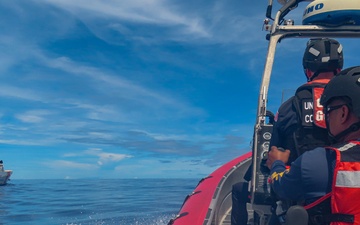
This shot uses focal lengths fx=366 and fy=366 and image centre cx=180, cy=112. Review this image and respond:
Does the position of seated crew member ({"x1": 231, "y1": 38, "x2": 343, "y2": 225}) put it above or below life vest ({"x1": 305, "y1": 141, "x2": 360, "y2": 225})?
above

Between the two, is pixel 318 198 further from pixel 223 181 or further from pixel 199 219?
pixel 223 181

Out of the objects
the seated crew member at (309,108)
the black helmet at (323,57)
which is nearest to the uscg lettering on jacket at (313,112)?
the seated crew member at (309,108)

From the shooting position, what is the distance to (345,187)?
1.60 m

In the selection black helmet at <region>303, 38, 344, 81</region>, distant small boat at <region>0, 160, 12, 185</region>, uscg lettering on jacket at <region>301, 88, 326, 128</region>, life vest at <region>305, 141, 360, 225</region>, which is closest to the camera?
life vest at <region>305, 141, 360, 225</region>

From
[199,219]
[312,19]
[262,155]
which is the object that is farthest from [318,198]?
[312,19]

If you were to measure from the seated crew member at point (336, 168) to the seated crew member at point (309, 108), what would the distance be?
0.64 m

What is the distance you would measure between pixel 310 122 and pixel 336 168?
86 cm

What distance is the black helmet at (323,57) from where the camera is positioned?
8.80ft

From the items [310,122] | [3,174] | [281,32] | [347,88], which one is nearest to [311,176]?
[347,88]

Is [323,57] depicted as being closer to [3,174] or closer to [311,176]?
[311,176]

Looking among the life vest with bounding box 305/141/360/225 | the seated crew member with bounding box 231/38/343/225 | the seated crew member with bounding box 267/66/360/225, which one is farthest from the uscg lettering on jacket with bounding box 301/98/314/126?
the life vest with bounding box 305/141/360/225

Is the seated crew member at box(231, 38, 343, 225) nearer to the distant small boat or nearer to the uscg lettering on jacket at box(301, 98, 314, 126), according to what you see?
the uscg lettering on jacket at box(301, 98, 314, 126)

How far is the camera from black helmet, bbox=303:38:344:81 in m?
2.68

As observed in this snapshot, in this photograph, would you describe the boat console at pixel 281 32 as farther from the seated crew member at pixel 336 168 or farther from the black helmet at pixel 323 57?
the seated crew member at pixel 336 168
